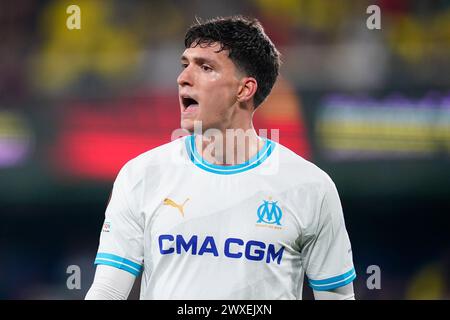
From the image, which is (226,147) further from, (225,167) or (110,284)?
(110,284)

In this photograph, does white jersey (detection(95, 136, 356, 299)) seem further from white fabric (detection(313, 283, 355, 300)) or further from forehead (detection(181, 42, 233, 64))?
forehead (detection(181, 42, 233, 64))

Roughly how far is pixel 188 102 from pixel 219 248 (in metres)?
0.55

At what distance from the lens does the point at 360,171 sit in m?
4.69

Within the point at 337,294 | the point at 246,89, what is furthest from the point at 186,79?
the point at 337,294

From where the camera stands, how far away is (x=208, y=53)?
98.3 inches

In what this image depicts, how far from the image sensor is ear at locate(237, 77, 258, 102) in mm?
2588

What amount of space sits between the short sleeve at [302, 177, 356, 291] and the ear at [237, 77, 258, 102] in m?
0.44

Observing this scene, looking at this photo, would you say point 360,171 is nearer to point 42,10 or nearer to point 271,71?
point 271,71

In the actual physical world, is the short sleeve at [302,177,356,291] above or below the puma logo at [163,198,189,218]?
below

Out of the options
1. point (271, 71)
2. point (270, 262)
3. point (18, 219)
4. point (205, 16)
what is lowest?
point (18, 219)

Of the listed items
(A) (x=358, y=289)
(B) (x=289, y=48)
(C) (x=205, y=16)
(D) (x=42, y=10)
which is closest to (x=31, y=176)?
(D) (x=42, y=10)

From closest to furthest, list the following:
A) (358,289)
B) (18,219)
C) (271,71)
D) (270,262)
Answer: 1. (270,262)
2. (271,71)
3. (358,289)
4. (18,219)

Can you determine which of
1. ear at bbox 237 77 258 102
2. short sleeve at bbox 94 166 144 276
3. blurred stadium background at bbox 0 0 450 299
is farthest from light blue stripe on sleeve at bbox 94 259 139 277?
blurred stadium background at bbox 0 0 450 299

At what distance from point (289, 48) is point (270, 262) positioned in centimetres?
272
